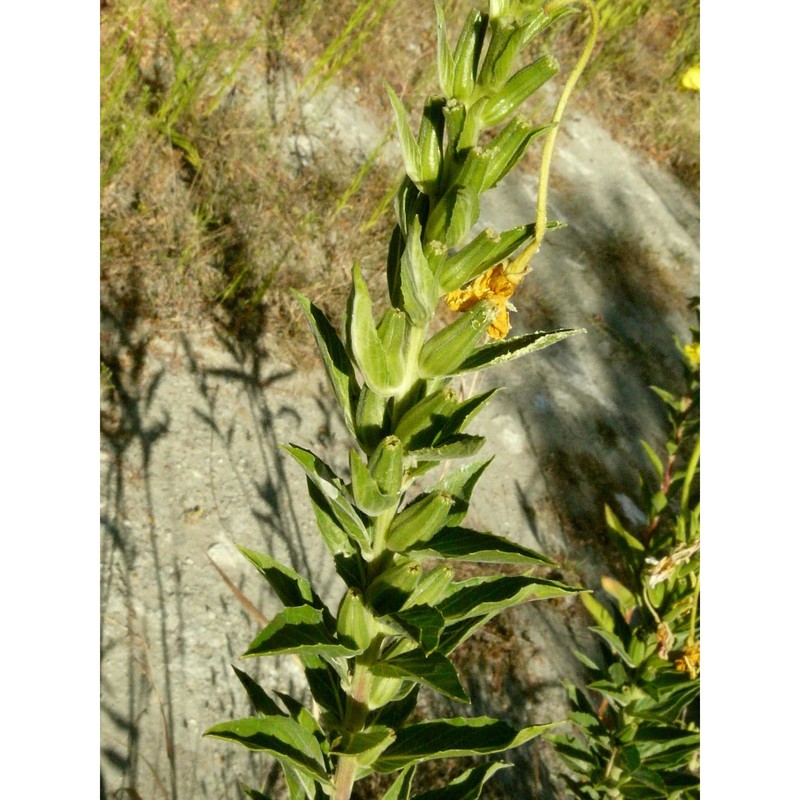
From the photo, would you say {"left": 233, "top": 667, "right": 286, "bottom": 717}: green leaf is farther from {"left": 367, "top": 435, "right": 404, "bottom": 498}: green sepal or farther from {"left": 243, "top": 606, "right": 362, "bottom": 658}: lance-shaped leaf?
{"left": 367, "top": 435, "right": 404, "bottom": 498}: green sepal

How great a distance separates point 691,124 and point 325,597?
4046 millimetres

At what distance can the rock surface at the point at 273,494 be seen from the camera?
1810mm

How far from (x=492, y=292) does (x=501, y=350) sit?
6 centimetres

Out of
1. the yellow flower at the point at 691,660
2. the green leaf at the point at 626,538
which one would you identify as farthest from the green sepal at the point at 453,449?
the green leaf at the point at 626,538

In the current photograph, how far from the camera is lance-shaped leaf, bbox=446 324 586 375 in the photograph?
1.91 feet

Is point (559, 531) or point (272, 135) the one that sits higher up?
point (272, 135)

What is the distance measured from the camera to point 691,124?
483cm

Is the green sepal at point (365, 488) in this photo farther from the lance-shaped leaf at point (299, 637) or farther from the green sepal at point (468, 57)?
the green sepal at point (468, 57)

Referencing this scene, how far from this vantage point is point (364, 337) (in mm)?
570

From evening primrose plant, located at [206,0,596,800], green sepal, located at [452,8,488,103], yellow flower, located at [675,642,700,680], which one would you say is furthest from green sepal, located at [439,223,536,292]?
yellow flower, located at [675,642,700,680]

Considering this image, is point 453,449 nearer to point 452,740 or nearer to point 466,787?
point 452,740

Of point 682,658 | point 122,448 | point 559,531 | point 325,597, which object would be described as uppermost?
point 122,448

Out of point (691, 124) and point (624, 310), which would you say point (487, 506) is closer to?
point (624, 310)

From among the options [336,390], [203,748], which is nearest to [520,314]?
[203,748]
